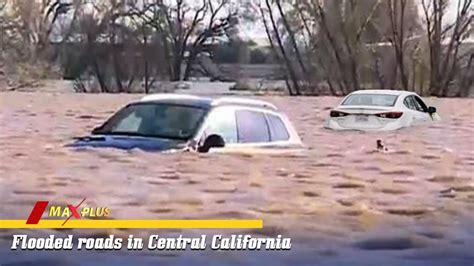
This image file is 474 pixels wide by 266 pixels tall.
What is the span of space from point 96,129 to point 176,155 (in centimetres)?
33

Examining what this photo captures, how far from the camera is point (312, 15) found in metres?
4.82

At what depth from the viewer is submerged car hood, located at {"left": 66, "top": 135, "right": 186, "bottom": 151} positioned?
15.4ft

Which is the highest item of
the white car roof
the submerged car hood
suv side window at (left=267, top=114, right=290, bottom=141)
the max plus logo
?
the white car roof

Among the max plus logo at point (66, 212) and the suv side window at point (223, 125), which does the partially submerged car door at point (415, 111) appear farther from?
the max plus logo at point (66, 212)

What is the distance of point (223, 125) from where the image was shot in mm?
4758

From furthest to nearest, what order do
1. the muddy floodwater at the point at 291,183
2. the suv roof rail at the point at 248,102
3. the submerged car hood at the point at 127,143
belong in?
1. the suv roof rail at the point at 248,102
2. the submerged car hood at the point at 127,143
3. the muddy floodwater at the point at 291,183

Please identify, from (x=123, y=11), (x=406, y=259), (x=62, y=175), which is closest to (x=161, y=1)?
(x=123, y=11)

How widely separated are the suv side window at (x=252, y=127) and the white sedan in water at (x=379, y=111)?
0.77 ft

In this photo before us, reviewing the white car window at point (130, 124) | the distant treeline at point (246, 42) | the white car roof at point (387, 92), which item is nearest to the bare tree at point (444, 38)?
the distant treeline at point (246, 42)

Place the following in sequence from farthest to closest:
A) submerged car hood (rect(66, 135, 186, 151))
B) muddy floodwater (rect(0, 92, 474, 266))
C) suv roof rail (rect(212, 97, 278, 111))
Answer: suv roof rail (rect(212, 97, 278, 111)) < submerged car hood (rect(66, 135, 186, 151)) < muddy floodwater (rect(0, 92, 474, 266))

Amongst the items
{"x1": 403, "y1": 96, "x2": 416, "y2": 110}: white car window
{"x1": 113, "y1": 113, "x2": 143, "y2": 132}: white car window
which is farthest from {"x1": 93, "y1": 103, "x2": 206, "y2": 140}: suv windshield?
{"x1": 403, "y1": 96, "x2": 416, "y2": 110}: white car window

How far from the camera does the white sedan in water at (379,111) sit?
4.86 metres

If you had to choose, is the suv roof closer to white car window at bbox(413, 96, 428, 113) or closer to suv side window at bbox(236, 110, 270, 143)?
suv side window at bbox(236, 110, 270, 143)

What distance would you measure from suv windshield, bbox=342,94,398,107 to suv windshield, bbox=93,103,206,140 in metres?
0.55
